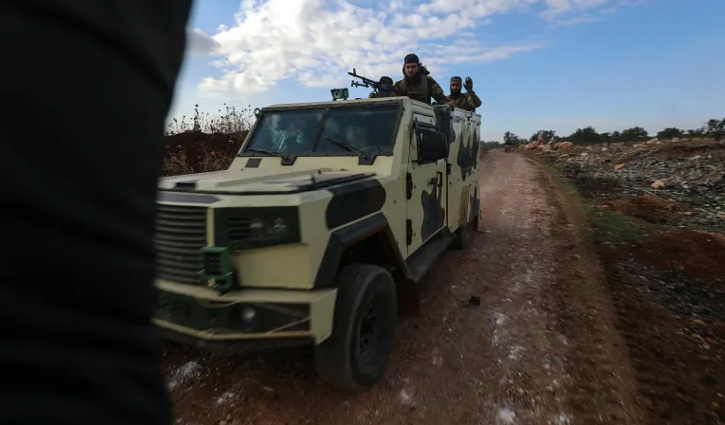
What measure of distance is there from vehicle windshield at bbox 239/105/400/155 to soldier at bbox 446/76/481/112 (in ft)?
17.5

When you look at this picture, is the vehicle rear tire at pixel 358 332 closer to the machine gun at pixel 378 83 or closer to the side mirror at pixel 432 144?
the side mirror at pixel 432 144

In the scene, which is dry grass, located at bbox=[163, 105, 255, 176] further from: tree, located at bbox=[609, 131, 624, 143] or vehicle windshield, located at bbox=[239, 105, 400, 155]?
tree, located at bbox=[609, 131, 624, 143]

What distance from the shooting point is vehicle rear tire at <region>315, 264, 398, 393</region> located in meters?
2.87

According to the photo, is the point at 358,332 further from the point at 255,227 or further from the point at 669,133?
the point at 669,133

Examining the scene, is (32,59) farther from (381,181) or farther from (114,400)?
(381,181)

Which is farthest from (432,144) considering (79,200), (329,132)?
(79,200)

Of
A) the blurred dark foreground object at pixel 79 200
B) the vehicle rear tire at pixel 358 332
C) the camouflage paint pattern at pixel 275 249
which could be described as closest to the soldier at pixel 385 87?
the camouflage paint pattern at pixel 275 249

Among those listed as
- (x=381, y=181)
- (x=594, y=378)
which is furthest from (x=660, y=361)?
(x=381, y=181)

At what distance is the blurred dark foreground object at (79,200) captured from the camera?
18.1 inches

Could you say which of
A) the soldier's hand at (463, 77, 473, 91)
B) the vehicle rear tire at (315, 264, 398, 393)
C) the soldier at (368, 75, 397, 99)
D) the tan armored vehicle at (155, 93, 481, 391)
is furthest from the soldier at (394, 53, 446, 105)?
the vehicle rear tire at (315, 264, 398, 393)

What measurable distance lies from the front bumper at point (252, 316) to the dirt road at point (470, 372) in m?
0.70

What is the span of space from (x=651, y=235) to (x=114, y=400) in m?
8.24

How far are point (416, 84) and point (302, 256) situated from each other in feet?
16.9

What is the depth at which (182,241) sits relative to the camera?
9.27 feet
